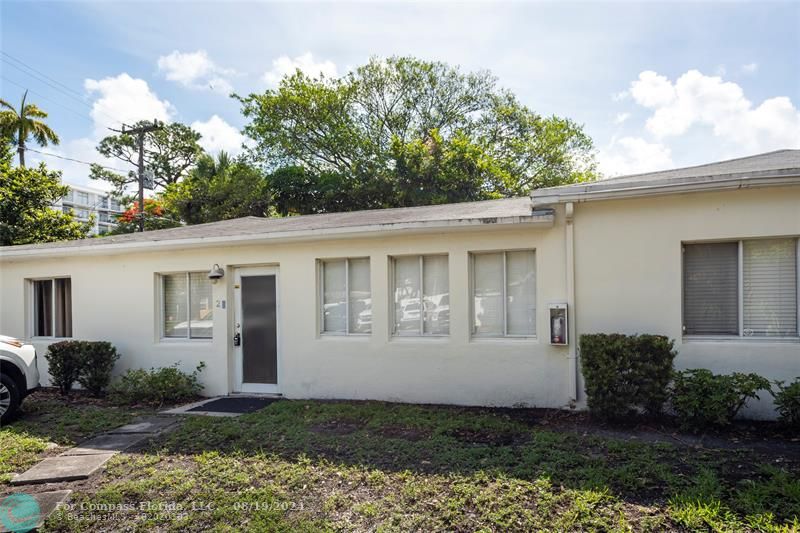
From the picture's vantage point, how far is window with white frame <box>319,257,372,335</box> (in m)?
8.03

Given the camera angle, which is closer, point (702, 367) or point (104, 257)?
point (702, 367)

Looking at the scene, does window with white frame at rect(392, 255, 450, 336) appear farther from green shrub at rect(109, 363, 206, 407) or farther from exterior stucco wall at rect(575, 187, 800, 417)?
green shrub at rect(109, 363, 206, 407)

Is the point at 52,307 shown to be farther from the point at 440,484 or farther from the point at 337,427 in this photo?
the point at 440,484

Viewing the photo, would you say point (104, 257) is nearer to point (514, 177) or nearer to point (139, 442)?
point (139, 442)

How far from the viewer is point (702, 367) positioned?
19.9ft

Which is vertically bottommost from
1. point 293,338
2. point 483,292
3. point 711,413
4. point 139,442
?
point 139,442

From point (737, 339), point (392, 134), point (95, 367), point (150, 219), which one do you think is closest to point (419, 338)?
point (737, 339)

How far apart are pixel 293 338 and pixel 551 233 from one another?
4567mm

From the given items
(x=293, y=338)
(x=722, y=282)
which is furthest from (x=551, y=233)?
(x=293, y=338)

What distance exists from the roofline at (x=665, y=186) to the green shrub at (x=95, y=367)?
8.05 meters

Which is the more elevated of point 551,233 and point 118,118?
point 118,118

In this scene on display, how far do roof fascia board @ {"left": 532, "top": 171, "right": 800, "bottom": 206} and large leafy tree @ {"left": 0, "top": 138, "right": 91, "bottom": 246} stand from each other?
1939cm

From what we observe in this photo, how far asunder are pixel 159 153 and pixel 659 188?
34.7 metres

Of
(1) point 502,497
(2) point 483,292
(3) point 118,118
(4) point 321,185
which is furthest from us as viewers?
(4) point 321,185
